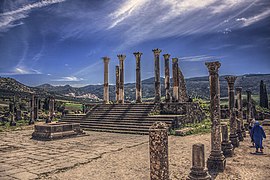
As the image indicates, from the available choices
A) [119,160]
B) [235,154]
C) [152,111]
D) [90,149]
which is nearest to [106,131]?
[152,111]

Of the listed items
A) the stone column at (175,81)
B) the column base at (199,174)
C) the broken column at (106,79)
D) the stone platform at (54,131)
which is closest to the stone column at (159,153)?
the column base at (199,174)

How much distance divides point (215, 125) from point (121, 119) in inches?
484

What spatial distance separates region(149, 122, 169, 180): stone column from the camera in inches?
169

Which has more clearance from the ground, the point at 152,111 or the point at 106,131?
the point at 152,111

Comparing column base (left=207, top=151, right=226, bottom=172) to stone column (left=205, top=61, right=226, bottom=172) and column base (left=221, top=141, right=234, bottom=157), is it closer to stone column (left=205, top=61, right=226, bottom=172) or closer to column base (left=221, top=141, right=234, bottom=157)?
stone column (left=205, top=61, right=226, bottom=172)

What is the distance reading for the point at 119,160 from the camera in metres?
8.33

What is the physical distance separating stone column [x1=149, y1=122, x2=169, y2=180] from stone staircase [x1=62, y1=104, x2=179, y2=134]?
37.0ft

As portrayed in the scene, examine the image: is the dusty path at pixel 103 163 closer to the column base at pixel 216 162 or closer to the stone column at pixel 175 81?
the column base at pixel 216 162

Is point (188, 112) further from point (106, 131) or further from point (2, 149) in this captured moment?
point (2, 149)

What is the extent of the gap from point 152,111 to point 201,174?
1457cm

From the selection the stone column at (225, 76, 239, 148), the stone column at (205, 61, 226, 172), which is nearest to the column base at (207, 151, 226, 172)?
the stone column at (205, 61, 226, 172)

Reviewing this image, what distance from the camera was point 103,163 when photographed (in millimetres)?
7941

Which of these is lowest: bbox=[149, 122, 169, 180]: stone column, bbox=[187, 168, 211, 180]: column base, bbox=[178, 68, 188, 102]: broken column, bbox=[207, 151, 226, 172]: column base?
bbox=[207, 151, 226, 172]: column base

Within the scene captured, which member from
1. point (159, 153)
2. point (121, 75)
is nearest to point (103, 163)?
point (159, 153)
